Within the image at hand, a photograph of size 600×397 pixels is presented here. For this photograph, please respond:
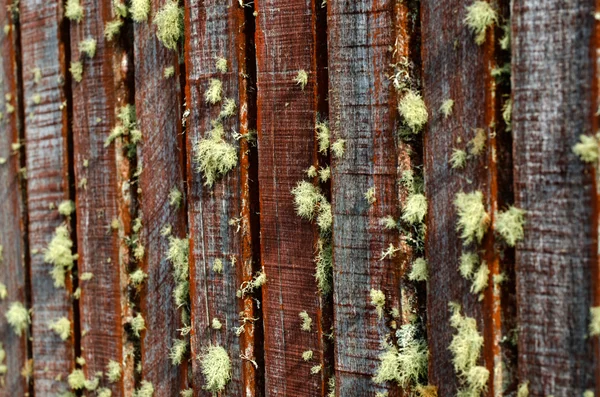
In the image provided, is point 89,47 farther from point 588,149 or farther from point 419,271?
point 588,149

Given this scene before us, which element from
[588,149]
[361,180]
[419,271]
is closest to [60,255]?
[361,180]

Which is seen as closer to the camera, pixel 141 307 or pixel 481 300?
pixel 481 300

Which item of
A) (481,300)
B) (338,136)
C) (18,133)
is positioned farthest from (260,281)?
(18,133)

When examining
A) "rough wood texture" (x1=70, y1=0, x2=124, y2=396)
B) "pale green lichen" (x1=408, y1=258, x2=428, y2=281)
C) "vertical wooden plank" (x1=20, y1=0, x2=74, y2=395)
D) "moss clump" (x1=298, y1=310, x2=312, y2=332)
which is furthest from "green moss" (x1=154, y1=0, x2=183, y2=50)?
"pale green lichen" (x1=408, y1=258, x2=428, y2=281)

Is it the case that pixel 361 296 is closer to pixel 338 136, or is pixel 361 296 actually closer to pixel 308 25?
pixel 338 136

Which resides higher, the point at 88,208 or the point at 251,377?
the point at 88,208

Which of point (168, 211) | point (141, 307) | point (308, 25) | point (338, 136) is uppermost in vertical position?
point (308, 25)
